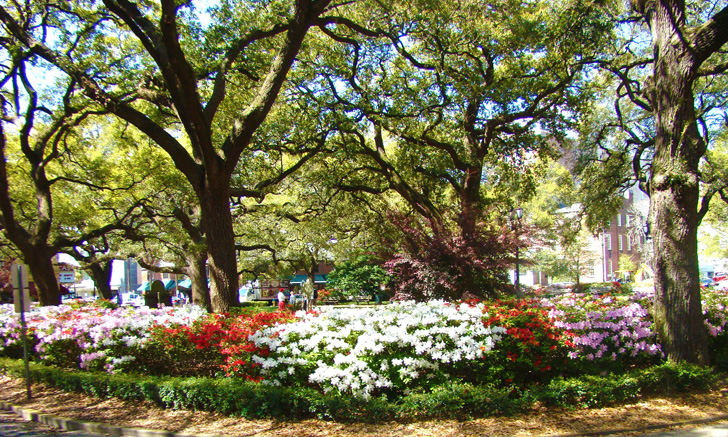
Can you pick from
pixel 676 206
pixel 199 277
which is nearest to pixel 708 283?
pixel 676 206

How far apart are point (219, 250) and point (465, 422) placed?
612 centimetres

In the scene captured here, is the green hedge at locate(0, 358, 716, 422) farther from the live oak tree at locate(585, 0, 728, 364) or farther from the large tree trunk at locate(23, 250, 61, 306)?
the large tree trunk at locate(23, 250, 61, 306)

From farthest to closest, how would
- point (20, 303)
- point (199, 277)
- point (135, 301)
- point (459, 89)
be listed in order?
point (135, 301) < point (199, 277) < point (459, 89) < point (20, 303)

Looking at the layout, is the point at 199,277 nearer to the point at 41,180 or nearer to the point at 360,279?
the point at 41,180

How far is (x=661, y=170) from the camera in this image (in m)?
7.30

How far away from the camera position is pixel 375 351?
6.01 meters

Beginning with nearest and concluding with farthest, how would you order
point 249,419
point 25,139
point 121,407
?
point 249,419, point 121,407, point 25,139

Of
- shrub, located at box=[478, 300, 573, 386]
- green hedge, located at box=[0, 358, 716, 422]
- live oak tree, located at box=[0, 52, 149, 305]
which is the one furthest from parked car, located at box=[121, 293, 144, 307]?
shrub, located at box=[478, 300, 573, 386]

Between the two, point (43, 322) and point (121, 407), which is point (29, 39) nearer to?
point (43, 322)

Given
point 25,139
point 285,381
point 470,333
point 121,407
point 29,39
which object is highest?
point 29,39

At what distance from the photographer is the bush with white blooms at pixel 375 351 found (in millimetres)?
6051

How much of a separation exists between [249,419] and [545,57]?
13409 mm

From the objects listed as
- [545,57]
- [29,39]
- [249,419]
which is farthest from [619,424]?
[29,39]

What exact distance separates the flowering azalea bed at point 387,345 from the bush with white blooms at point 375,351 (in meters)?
0.01
